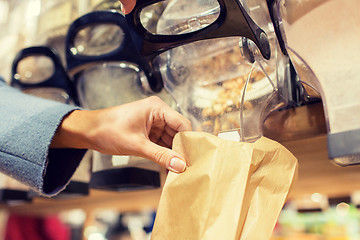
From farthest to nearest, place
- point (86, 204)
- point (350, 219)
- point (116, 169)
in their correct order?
point (350, 219) < point (86, 204) < point (116, 169)

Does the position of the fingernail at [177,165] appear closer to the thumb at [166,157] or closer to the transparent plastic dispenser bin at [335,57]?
the thumb at [166,157]

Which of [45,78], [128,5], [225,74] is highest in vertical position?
[128,5]

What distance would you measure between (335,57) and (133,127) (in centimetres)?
27

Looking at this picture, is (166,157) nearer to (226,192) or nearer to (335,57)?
(226,192)

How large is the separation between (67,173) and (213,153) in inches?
12.4

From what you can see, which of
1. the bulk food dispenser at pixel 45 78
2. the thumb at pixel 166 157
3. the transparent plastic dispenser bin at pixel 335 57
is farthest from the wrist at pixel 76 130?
the transparent plastic dispenser bin at pixel 335 57

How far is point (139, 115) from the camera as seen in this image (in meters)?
0.49

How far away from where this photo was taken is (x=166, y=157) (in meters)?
0.45

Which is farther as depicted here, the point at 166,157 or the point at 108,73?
the point at 108,73

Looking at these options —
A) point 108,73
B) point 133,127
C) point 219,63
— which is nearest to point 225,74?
point 219,63

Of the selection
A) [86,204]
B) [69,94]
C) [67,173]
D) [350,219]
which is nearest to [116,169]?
[67,173]

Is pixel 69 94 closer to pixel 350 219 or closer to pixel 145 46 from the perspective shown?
pixel 145 46

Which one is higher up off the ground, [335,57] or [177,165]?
[335,57]

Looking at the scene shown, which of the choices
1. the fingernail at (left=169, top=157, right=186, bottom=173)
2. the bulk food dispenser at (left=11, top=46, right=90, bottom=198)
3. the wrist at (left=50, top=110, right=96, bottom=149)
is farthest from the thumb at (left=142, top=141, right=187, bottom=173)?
the bulk food dispenser at (left=11, top=46, right=90, bottom=198)
